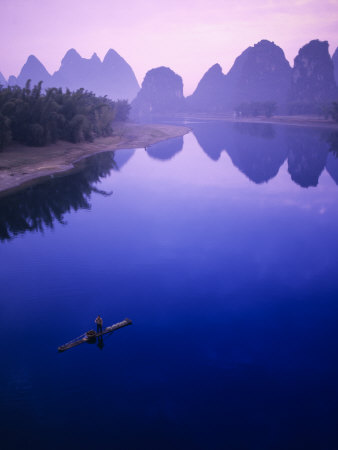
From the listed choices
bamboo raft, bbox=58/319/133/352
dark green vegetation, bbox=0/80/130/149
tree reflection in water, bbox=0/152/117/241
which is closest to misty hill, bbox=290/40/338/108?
dark green vegetation, bbox=0/80/130/149

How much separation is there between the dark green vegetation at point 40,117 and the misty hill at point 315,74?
14332 centimetres

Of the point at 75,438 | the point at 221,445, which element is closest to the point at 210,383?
the point at 221,445

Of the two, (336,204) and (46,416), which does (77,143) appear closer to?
(336,204)

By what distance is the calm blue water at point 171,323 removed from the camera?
9.37 m

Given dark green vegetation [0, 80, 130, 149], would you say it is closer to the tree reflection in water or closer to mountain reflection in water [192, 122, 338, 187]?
the tree reflection in water

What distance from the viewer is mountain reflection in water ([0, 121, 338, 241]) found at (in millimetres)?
26675

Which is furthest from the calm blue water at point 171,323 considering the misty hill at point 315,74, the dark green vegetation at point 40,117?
the misty hill at point 315,74

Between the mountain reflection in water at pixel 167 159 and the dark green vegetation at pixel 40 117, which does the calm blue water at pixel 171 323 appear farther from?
the dark green vegetation at pixel 40 117

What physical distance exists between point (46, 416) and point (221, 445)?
5360 millimetres

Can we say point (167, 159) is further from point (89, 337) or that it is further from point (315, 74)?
point (315, 74)

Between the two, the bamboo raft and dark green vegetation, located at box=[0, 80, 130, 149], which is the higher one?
dark green vegetation, located at box=[0, 80, 130, 149]

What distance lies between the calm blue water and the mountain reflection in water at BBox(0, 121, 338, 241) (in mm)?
469

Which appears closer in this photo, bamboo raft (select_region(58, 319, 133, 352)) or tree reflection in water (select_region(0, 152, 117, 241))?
bamboo raft (select_region(58, 319, 133, 352))

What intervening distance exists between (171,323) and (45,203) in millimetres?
20807
